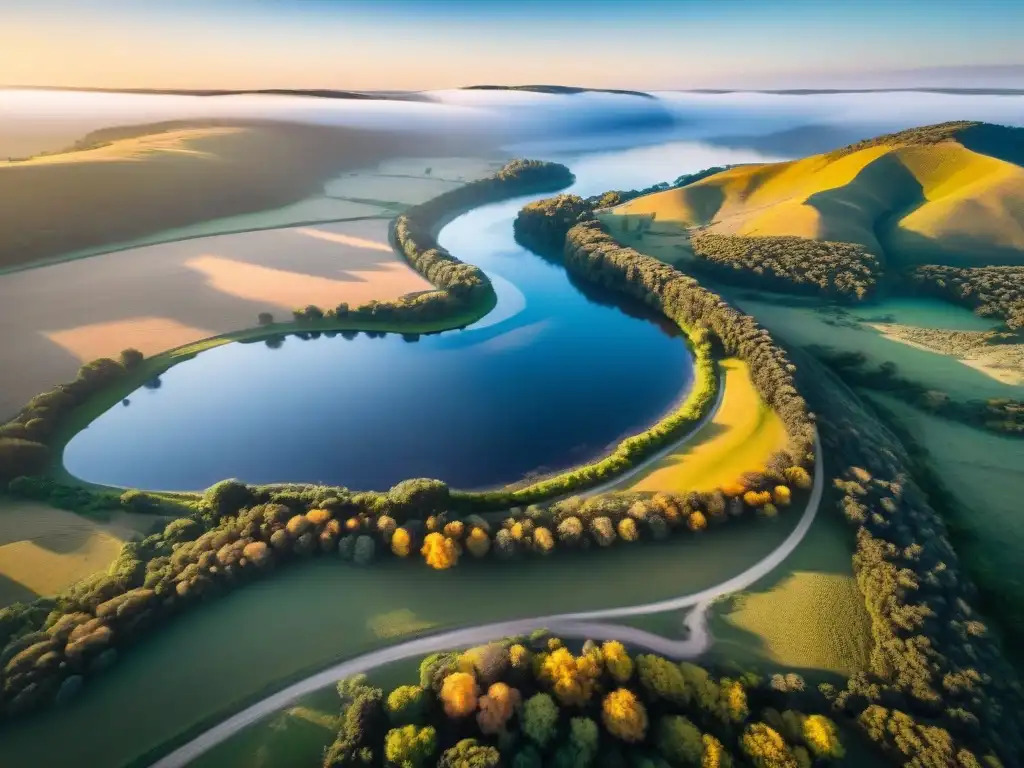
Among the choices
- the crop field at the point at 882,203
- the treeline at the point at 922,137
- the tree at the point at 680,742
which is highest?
the treeline at the point at 922,137

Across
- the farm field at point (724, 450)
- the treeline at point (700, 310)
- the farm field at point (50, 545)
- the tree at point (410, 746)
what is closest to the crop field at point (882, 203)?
the treeline at point (700, 310)

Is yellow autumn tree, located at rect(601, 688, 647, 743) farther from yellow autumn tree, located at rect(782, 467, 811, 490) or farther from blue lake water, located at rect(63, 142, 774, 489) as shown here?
yellow autumn tree, located at rect(782, 467, 811, 490)

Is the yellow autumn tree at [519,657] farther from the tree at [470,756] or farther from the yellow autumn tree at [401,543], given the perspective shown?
the yellow autumn tree at [401,543]

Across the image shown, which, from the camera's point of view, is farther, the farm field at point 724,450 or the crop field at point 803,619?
the farm field at point 724,450

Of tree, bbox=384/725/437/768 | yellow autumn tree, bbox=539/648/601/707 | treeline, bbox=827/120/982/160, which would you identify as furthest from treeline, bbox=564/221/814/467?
treeline, bbox=827/120/982/160

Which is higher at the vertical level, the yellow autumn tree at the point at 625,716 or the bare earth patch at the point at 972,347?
the yellow autumn tree at the point at 625,716

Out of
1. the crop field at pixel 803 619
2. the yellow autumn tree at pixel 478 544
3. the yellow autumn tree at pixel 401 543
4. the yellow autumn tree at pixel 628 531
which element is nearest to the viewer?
the crop field at pixel 803 619

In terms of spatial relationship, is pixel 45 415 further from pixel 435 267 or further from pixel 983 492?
pixel 983 492
